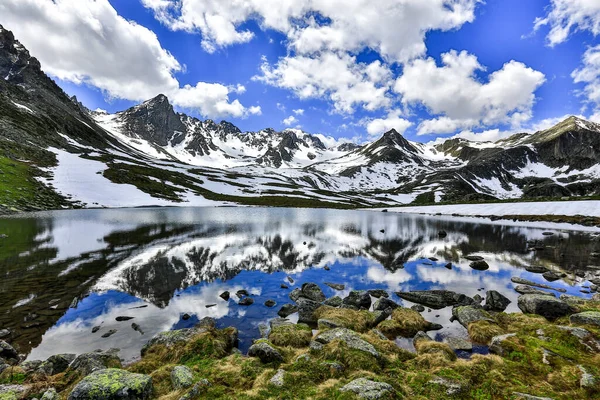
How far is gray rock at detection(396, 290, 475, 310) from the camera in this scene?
19844 millimetres

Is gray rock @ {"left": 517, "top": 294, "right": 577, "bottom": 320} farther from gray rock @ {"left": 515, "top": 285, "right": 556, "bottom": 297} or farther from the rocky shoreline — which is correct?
gray rock @ {"left": 515, "top": 285, "right": 556, "bottom": 297}

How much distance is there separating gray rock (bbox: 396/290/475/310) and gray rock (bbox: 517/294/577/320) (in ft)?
10.2

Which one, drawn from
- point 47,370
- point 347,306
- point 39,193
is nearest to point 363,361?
point 347,306

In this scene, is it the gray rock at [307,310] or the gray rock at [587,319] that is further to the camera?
the gray rock at [307,310]

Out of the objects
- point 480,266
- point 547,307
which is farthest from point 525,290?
point 480,266

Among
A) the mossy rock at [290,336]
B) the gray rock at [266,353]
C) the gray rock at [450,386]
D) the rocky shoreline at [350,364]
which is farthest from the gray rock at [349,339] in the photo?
the gray rock at [450,386]

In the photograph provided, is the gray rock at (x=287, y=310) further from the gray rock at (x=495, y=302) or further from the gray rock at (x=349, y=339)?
the gray rock at (x=495, y=302)

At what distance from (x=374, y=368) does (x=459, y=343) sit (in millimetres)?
6215

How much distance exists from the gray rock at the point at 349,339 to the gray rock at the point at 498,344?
225 inches

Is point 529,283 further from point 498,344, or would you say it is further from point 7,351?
point 7,351

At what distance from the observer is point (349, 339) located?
483 inches

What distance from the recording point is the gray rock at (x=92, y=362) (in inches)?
407

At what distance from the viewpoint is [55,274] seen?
23703mm

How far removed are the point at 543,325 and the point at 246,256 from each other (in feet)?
86.8
